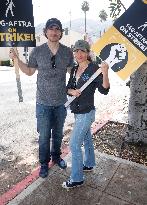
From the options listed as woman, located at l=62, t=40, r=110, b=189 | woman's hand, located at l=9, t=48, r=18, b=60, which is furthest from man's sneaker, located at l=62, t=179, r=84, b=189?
woman's hand, located at l=9, t=48, r=18, b=60

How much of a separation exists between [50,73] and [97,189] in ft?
6.02

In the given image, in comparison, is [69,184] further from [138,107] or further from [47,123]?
[138,107]

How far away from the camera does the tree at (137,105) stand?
17.0 ft

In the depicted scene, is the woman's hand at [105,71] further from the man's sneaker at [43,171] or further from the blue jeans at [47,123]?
the man's sneaker at [43,171]

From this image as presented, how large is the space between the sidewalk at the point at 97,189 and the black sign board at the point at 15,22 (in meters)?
2.33

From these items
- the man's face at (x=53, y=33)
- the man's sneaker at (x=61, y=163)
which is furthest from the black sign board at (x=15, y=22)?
the man's sneaker at (x=61, y=163)

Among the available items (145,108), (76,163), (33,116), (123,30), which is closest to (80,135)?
(76,163)

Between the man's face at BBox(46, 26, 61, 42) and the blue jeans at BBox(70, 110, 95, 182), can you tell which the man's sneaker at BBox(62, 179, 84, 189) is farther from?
the man's face at BBox(46, 26, 61, 42)

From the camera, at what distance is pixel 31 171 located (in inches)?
185

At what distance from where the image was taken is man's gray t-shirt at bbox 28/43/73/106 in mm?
4033

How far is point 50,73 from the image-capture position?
159 inches

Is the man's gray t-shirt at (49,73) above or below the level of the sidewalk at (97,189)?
above

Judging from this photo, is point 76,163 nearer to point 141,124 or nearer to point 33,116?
point 141,124

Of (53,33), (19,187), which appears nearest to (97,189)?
(19,187)
